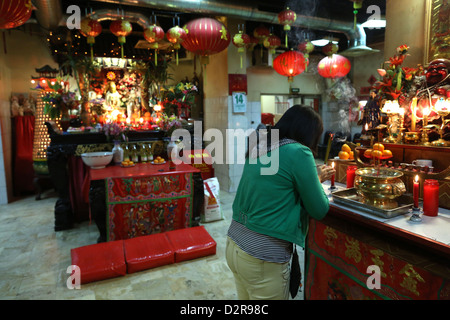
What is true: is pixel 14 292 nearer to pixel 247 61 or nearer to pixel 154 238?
pixel 154 238

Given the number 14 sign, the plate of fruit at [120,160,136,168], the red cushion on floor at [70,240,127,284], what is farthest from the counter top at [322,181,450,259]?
the number 14 sign

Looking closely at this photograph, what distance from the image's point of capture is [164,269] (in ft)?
10.0

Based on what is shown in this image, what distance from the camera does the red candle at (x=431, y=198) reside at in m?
1.68

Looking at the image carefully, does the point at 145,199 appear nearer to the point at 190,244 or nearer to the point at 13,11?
the point at 190,244

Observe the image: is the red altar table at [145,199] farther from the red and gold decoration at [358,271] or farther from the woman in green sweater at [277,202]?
the woman in green sweater at [277,202]

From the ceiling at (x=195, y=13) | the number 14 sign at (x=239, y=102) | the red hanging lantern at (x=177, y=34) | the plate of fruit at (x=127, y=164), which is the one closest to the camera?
the plate of fruit at (x=127, y=164)

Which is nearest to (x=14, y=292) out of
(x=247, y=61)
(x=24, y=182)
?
(x=24, y=182)

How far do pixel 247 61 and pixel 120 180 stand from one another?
446 centimetres

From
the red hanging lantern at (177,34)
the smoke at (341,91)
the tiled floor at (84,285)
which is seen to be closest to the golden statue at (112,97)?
the red hanging lantern at (177,34)

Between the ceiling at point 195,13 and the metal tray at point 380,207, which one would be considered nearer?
the metal tray at point 380,207

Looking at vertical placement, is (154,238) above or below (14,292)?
above

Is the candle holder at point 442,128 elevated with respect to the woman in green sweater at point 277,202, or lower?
elevated

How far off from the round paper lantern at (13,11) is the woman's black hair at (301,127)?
9.44 ft

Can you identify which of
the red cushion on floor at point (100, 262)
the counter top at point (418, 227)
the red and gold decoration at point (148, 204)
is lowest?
the red cushion on floor at point (100, 262)
